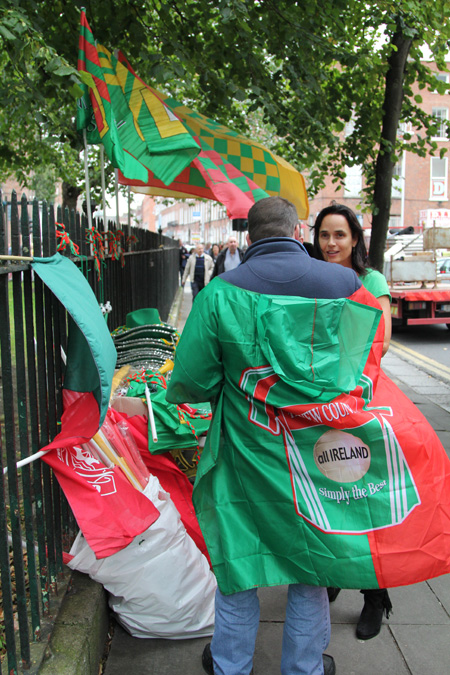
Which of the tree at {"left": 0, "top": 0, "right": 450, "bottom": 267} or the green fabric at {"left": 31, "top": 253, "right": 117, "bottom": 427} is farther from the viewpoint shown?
the tree at {"left": 0, "top": 0, "right": 450, "bottom": 267}

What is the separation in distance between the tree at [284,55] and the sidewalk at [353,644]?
11.4 feet

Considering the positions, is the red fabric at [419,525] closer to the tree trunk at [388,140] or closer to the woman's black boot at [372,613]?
the woman's black boot at [372,613]

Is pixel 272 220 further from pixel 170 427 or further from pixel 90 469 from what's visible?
pixel 170 427

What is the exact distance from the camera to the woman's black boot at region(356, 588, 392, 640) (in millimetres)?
2707

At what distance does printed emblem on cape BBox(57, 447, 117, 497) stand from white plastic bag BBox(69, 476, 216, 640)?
9.2 inches

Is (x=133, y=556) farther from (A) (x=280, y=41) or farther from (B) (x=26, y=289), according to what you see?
(A) (x=280, y=41)

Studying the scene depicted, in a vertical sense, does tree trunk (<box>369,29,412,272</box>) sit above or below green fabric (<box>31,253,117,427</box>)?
above

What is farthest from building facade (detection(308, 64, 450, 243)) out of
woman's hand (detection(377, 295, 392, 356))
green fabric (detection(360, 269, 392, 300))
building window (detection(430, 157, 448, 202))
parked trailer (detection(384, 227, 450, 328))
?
woman's hand (detection(377, 295, 392, 356))

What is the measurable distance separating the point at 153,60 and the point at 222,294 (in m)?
4.01

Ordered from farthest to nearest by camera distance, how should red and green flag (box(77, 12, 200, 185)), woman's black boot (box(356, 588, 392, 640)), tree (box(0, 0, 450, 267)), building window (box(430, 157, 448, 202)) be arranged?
building window (box(430, 157, 448, 202)) → tree (box(0, 0, 450, 267)) → red and green flag (box(77, 12, 200, 185)) → woman's black boot (box(356, 588, 392, 640))

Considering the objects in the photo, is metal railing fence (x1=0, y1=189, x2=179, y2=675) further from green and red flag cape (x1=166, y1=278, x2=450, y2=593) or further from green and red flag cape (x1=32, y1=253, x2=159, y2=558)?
green and red flag cape (x1=166, y1=278, x2=450, y2=593)

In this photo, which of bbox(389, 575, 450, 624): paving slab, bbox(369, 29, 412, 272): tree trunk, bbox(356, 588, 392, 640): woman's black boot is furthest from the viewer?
bbox(369, 29, 412, 272): tree trunk

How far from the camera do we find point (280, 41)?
6.14m

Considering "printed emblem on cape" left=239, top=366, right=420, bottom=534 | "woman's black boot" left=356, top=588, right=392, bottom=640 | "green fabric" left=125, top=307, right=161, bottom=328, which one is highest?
"green fabric" left=125, top=307, right=161, bottom=328
